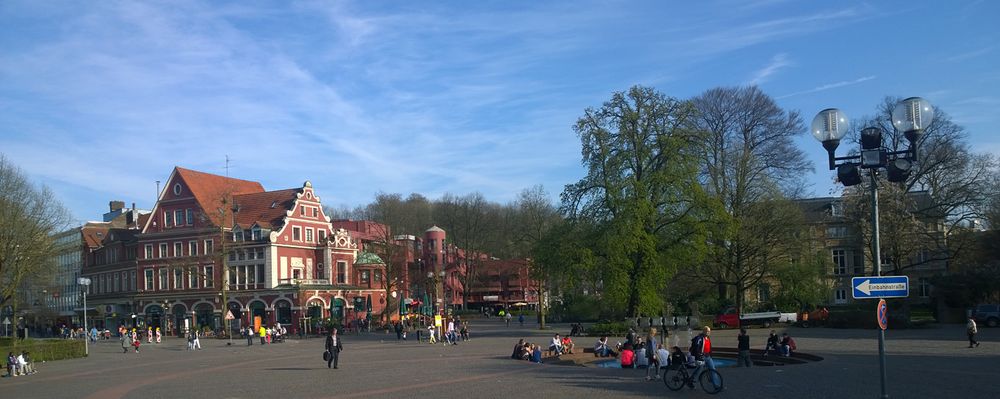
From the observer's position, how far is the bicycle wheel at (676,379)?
2012cm

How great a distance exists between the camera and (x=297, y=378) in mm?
27578

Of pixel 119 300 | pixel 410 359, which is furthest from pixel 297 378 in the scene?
pixel 119 300

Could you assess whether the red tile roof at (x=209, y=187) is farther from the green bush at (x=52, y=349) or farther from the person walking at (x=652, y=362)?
the person walking at (x=652, y=362)

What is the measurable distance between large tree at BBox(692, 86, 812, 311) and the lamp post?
123 ft

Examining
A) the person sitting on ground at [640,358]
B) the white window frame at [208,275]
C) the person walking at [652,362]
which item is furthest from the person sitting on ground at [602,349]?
the white window frame at [208,275]

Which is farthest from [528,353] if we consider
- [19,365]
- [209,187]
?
[209,187]

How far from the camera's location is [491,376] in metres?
25.8

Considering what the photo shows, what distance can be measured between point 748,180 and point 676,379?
117 ft

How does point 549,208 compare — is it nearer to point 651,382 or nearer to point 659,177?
point 659,177

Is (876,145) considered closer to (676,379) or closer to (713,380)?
(713,380)

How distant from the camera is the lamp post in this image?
1286cm

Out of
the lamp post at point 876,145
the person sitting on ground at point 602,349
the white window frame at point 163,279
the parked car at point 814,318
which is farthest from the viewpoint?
the white window frame at point 163,279

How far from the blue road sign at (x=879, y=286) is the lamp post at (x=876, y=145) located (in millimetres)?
292

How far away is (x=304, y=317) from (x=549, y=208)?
2683 cm
